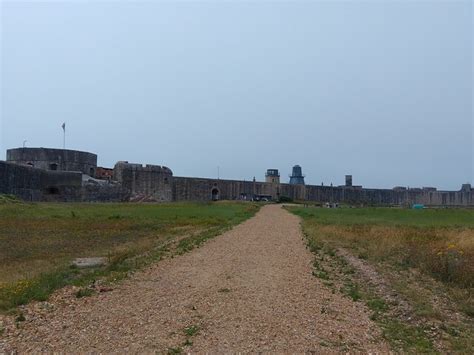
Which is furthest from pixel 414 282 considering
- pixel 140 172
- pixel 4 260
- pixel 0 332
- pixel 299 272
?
pixel 140 172

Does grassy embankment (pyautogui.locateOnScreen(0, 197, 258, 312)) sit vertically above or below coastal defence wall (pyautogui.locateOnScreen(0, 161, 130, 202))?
below

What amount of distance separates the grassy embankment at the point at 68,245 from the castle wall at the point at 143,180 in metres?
23.1

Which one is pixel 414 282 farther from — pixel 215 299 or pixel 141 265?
pixel 141 265

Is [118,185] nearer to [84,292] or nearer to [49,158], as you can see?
[49,158]

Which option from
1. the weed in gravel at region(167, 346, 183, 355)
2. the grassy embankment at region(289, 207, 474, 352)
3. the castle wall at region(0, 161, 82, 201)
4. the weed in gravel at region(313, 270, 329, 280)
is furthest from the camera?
the castle wall at region(0, 161, 82, 201)

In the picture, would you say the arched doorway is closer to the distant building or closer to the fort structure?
the fort structure

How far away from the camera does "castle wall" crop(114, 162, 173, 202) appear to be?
50688 mm

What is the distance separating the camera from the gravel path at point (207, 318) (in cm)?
530

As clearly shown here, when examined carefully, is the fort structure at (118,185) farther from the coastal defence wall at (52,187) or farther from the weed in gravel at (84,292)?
the weed in gravel at (84,292)

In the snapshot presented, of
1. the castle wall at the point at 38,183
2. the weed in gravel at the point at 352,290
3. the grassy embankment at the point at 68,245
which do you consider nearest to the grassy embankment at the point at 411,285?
the weed in gravel at the point at 352,290

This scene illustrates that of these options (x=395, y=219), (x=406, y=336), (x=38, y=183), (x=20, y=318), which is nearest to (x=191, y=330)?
(x=20, y=318)

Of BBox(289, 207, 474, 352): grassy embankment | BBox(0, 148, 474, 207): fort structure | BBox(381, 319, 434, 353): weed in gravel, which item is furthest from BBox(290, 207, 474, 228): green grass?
BBox(0, 148, 474, 207): fort structure

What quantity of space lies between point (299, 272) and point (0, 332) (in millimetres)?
6297

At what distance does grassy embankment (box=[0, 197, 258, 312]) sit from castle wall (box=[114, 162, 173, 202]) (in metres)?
23.1
